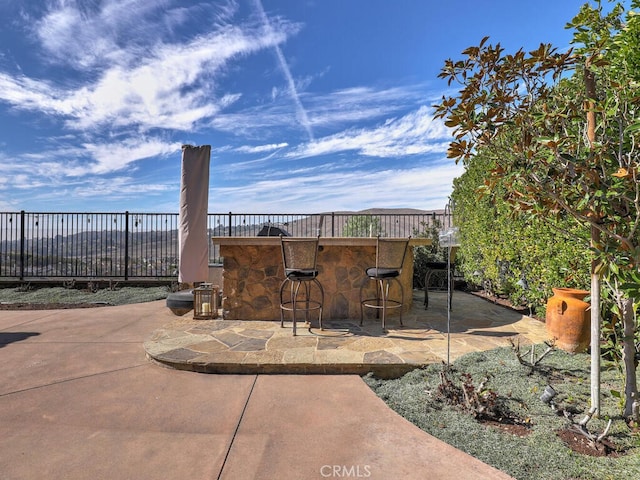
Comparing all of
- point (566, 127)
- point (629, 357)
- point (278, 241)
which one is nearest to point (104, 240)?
point (278, 241)

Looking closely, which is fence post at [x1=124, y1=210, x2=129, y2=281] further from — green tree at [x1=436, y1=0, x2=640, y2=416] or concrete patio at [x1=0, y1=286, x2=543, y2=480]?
green tree at [x1=436, y1=0, x2=640, y2=416]

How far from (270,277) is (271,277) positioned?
0.05ft

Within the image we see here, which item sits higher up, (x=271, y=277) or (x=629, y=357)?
(x=271, y=277)

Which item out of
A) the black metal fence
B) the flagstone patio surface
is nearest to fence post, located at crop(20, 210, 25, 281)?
the black metal fence

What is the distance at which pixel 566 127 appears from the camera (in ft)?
5.88

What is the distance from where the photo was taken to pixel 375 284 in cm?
427

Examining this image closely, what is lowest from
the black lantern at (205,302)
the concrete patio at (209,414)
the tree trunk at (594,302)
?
the concrete patio at (209,414)

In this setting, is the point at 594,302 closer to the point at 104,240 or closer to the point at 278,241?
the point at 278,241

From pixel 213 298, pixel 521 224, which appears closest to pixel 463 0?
pixel 521 224

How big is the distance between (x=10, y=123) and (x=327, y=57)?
8292 millimetres

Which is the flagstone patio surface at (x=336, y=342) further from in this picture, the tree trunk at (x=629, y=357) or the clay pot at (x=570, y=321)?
the tree trunk at (x=629, y=357)

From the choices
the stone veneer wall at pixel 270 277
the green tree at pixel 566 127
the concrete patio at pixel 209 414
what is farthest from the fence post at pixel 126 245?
the green tree at pixel 566 127

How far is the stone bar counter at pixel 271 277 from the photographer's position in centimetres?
416

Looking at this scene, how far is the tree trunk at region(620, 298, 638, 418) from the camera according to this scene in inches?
70.0
